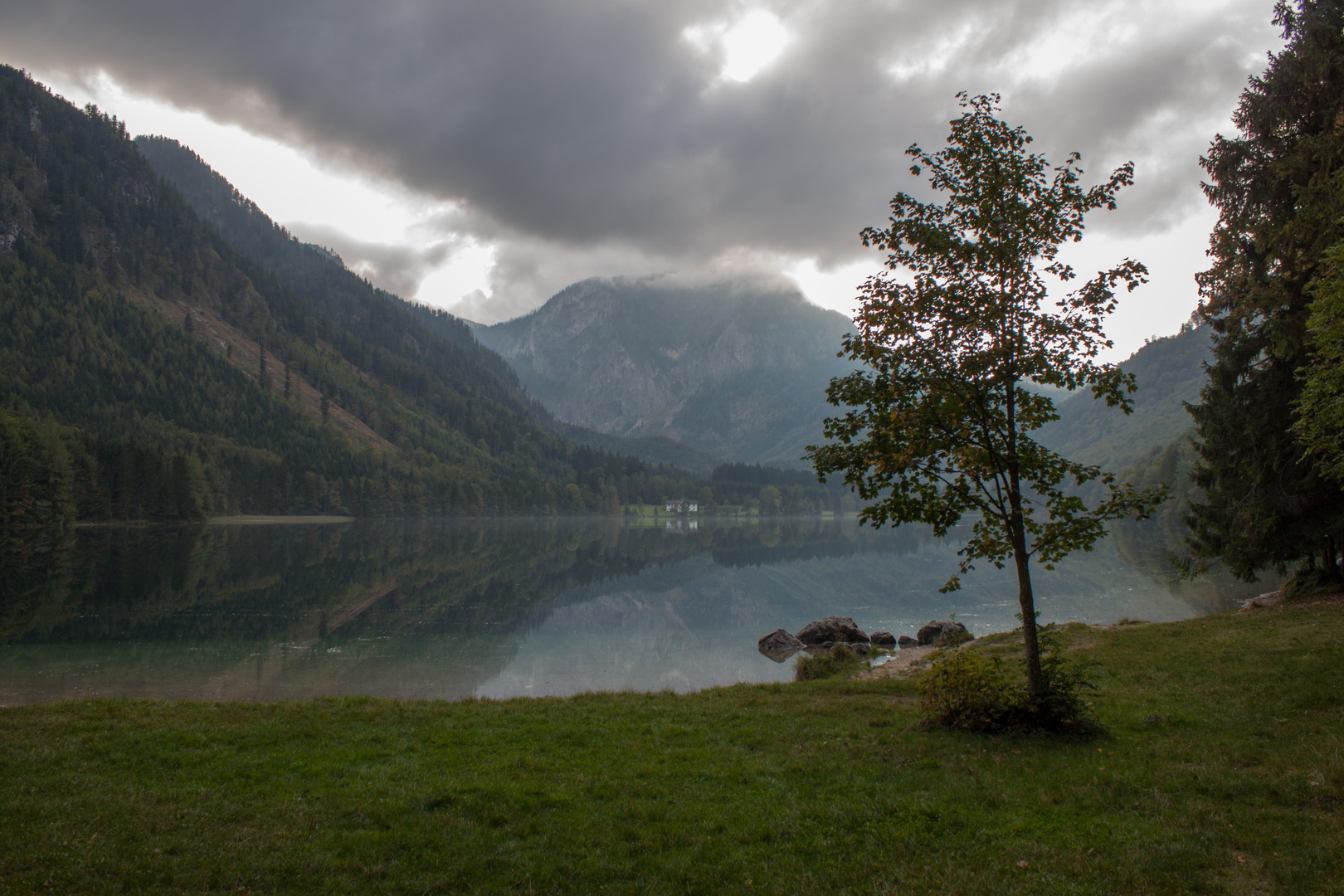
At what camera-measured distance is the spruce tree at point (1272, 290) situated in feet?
75.0

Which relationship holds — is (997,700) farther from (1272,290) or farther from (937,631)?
(937,631)

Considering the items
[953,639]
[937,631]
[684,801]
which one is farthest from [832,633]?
[684,801]

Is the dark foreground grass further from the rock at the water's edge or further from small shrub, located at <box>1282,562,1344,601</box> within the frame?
the rock at the water's edge

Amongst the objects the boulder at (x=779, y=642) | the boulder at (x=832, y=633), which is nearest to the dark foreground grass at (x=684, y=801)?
the boulder at (x=779, y=642)

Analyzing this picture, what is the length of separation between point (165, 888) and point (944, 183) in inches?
667

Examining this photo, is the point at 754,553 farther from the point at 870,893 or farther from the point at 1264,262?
the point at 870,893

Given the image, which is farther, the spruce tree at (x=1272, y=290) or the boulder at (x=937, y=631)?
the boulder at (x=937, y=631)

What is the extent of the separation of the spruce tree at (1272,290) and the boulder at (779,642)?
20.0m

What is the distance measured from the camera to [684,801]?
11453 millimetres

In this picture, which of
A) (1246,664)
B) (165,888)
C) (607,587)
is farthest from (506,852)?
(607,587)

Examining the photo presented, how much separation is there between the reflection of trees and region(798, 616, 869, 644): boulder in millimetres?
18480

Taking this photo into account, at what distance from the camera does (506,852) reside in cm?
947

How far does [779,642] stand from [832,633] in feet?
10.9

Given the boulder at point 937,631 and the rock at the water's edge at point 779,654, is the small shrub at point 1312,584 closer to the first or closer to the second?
the boulder at point 937,631
